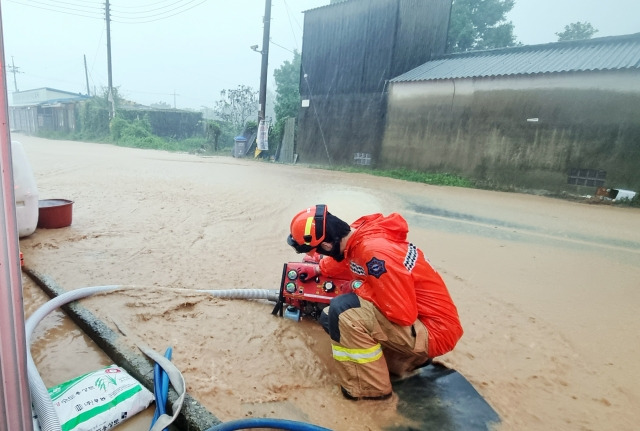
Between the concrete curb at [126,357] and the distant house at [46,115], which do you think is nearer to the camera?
the concrete curb at [126,357]

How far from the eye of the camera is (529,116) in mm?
11023

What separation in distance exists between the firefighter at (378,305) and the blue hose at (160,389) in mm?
996

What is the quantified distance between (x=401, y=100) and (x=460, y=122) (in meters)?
2.59

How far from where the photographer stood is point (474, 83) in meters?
12.1

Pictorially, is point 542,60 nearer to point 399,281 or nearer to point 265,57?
point 265,57

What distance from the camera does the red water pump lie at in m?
2.98

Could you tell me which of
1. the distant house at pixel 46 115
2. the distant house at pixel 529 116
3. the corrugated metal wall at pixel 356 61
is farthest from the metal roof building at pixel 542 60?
the distant house at pixel 46 115

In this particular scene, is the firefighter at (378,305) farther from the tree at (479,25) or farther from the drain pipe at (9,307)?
the tree at (479,25)

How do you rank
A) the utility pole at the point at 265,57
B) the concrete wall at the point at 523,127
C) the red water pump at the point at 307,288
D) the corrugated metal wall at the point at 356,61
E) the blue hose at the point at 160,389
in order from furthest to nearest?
the utility pole at the point at 265,57
the corrugated metal wall at the point at 356,61
the concrete wall at the point at 523,127
the red water pump at the point at 307,288
the blue hose at the point at 160,389

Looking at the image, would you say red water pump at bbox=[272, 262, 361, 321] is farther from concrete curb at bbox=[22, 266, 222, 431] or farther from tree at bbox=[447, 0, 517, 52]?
tree at bbox=[447, 0, 517, 52]

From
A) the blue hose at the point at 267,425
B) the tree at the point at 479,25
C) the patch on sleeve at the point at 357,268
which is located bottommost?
the blue hose at the point at 267,425

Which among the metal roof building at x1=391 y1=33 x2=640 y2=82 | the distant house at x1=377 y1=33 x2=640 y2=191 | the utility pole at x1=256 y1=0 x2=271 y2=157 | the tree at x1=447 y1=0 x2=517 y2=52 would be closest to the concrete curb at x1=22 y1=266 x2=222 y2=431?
the distant house at x1=377 y1=33 x2=640 y2=191

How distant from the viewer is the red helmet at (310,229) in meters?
2.49

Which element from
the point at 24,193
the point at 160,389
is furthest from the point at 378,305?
the point at 24,193
